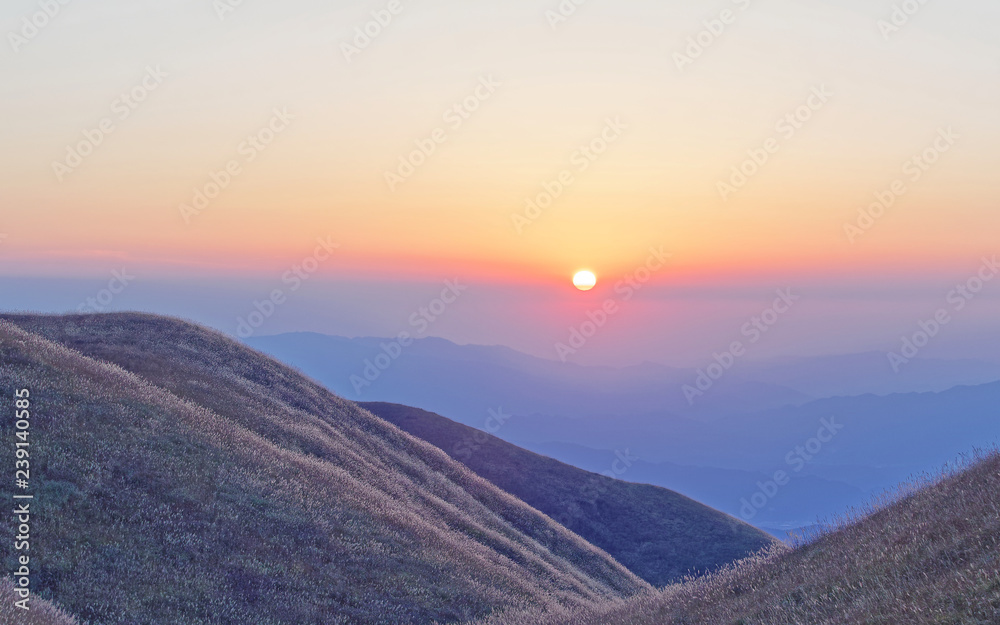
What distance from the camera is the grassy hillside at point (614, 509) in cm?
6012

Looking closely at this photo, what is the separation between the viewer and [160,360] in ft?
120

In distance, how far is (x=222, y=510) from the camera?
2133 cm

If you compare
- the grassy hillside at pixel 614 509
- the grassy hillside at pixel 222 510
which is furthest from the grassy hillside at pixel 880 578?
the grassy hillside at pixel 614 509

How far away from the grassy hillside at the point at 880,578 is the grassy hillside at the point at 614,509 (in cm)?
4424

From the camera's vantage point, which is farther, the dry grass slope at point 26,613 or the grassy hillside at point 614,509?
the grassy hillside at point 614,509

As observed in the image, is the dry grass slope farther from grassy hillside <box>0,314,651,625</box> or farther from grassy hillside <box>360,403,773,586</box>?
grassy hillside <box>360,403,773,586</box>

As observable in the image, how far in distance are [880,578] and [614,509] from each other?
59.2m

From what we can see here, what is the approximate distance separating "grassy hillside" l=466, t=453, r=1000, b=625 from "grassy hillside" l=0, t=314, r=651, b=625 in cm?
769

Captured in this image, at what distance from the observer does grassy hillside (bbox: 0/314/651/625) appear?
16.8m
